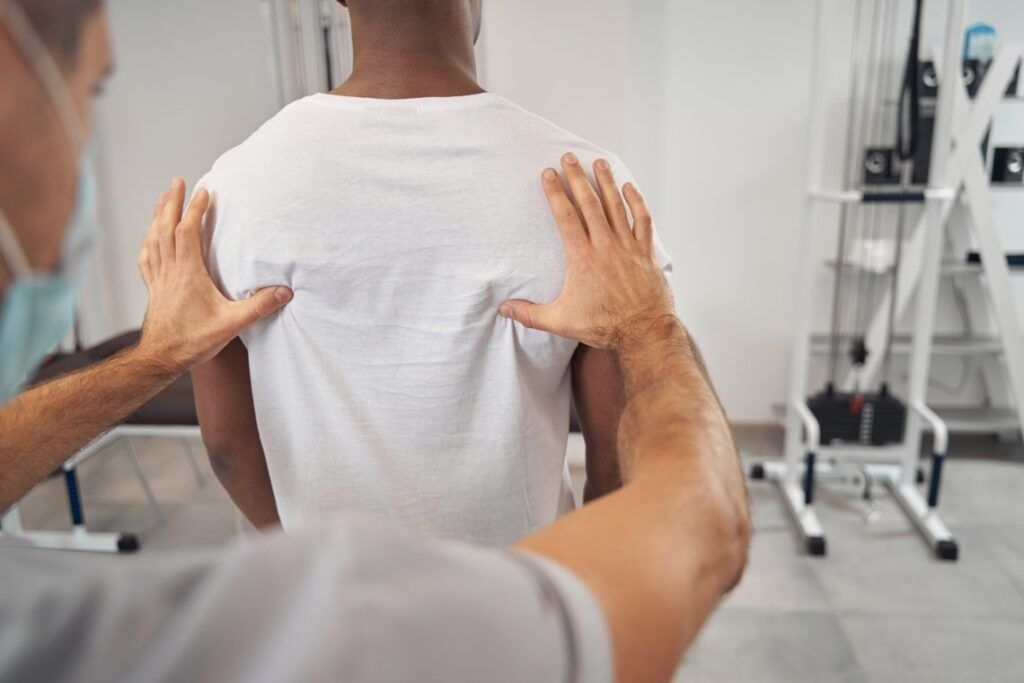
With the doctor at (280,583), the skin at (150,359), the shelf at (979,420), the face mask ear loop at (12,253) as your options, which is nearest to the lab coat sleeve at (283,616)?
the doctor at (280,583)

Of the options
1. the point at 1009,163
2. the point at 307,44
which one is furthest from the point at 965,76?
the point at 307,44

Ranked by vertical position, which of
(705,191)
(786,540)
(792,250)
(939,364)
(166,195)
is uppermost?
(166,195)

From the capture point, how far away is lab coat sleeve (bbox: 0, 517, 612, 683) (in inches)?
11.1

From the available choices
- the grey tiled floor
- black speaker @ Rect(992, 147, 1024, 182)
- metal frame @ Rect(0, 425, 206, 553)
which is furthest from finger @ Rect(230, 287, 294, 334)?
black speaker @ Rect(992, 147, 1024, 182)

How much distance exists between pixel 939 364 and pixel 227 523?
10.9 feet

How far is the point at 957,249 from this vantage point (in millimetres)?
3330

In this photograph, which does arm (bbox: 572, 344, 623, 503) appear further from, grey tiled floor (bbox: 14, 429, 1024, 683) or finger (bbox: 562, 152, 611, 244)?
grey tiled floor (bbox: 14, 429, 1024, 683)

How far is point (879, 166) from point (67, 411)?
3190 mm

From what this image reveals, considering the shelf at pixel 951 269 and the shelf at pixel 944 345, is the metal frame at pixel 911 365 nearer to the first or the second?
the shelf at pixel 951 269

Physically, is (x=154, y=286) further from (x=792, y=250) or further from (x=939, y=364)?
(x=939, y=364)

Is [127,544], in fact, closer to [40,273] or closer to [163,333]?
[163,333]

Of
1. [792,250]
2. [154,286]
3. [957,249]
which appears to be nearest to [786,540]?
[792,250]

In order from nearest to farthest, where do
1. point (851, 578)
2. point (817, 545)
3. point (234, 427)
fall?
point (234, 427), point (851, 578), point (817, 545)

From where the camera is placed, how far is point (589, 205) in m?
0.83
